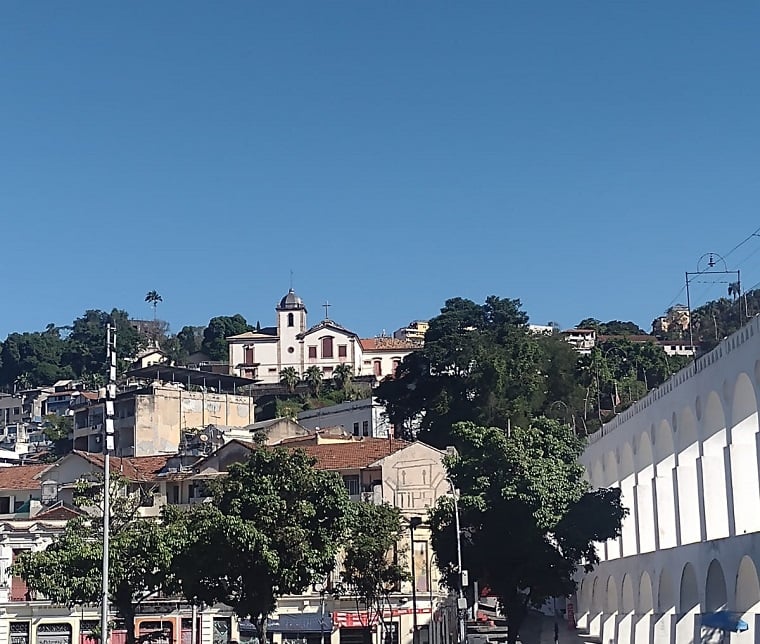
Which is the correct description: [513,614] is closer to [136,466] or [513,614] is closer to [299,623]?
[299,623]

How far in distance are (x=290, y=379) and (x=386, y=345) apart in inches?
694

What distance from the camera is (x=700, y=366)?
1542 inches

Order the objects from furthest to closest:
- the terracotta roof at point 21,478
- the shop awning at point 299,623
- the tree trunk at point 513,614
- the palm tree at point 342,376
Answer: the palm tree at point 342,376
the terracotta roof at point 21,478
the shop awning at point 299,623
the tree trunk at point 513,614

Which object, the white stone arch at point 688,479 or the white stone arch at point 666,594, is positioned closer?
the white stone arch at point 666,594

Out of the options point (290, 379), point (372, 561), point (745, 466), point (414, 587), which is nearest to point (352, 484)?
point (414, 587)

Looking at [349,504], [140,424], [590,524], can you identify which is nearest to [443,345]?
[140,424]

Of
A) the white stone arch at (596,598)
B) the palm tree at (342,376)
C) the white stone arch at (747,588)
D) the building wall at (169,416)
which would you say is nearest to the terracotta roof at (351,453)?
the white stone arch at (596,598)

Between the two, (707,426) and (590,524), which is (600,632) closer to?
(590,524)

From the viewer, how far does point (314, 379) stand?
12019cm

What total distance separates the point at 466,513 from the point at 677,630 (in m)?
8.87

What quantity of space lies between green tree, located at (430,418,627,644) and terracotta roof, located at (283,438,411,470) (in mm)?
11422

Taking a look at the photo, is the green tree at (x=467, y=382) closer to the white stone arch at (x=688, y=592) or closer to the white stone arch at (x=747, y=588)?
the white stone arch at (x=688, y=592)

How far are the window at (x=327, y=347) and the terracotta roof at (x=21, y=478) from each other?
66.4 metres

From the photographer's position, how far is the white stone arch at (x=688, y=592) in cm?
3847
